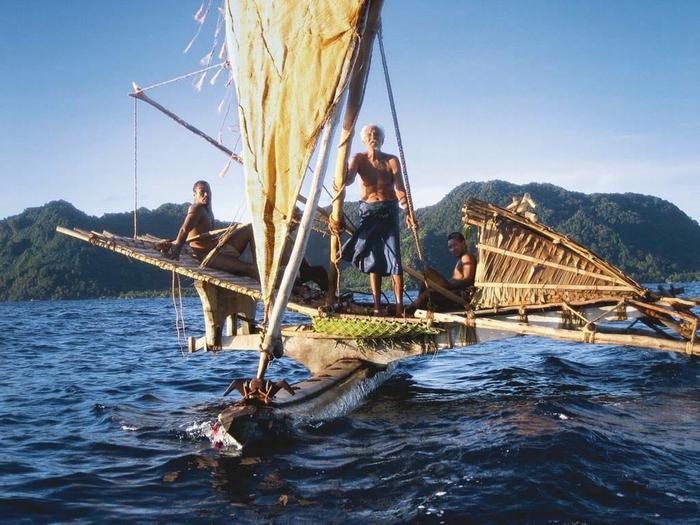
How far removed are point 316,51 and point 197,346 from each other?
5.85m

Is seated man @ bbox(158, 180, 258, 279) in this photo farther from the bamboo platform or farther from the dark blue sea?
the dark blue sea

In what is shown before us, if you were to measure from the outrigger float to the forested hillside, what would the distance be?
2257 inches

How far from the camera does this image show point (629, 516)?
408cm

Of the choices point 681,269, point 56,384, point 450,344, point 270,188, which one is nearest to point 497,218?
point 450,344

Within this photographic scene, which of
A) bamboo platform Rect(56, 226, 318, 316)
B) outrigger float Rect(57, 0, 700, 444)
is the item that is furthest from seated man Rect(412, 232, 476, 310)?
bamboo platform Rect(56, 226, 318, 316)

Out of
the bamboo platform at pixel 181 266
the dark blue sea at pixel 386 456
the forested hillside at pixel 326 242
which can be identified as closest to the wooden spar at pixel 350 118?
the bamboo platform at pixel 181 266

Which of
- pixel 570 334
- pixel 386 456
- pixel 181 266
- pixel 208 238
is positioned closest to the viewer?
pixel 386 456

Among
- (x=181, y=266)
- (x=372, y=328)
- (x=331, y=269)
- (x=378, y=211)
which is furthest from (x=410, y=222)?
(x=181, y=266)

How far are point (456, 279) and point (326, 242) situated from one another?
5962 cm

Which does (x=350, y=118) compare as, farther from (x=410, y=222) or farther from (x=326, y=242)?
(x=326, y=242)

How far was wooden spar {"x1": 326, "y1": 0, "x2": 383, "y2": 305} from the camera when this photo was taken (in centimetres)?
651

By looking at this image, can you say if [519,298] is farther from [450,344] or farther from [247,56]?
[247,56]

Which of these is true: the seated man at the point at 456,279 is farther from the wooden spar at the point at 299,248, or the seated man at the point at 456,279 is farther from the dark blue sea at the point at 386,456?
the wooden spar at the point at 299,248

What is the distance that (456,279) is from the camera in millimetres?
9039
